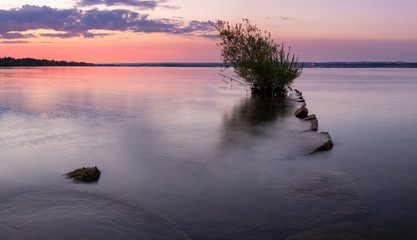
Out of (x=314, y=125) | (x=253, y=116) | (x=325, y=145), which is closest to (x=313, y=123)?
(x=314, y=125)

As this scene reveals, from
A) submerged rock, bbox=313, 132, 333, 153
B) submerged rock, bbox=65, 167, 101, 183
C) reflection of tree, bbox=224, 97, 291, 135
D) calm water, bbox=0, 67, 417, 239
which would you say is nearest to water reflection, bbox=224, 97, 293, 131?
reflection of tree, bbox=224, 97, 291, 135

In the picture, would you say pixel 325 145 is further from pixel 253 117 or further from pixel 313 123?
pixel 253 117

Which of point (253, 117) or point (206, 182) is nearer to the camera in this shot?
point (206, 182)

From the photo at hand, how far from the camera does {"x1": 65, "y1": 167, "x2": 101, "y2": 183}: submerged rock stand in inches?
364

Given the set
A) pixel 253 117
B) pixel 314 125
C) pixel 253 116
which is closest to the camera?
pixel 314 125

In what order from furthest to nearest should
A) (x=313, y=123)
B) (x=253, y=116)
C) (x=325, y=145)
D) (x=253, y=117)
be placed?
(x=253, y=116) < (x=253, y=117) < (x=313, y=123) < (x=325, y=145)

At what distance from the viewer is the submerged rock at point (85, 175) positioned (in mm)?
9234

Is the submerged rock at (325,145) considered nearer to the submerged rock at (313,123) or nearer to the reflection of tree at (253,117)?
the reflection of tree at (253,117)

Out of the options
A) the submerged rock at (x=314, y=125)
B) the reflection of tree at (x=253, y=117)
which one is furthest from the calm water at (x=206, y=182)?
the submerged rock at (x=314, y=125)

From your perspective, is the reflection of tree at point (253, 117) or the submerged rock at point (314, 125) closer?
the submerged rock at point (314, 125)

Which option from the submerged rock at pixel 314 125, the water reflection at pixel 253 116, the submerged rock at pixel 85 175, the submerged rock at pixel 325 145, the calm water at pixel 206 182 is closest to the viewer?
the calm water at pixel 206 182

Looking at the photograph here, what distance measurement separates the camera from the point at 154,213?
24.0 feet

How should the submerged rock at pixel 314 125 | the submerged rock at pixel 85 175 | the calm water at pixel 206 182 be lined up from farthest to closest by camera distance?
the submerged rock at pixel 314 125
the submerged rock at pixel 85 175
the calm water at pixel 206 182

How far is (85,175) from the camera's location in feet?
30.5
